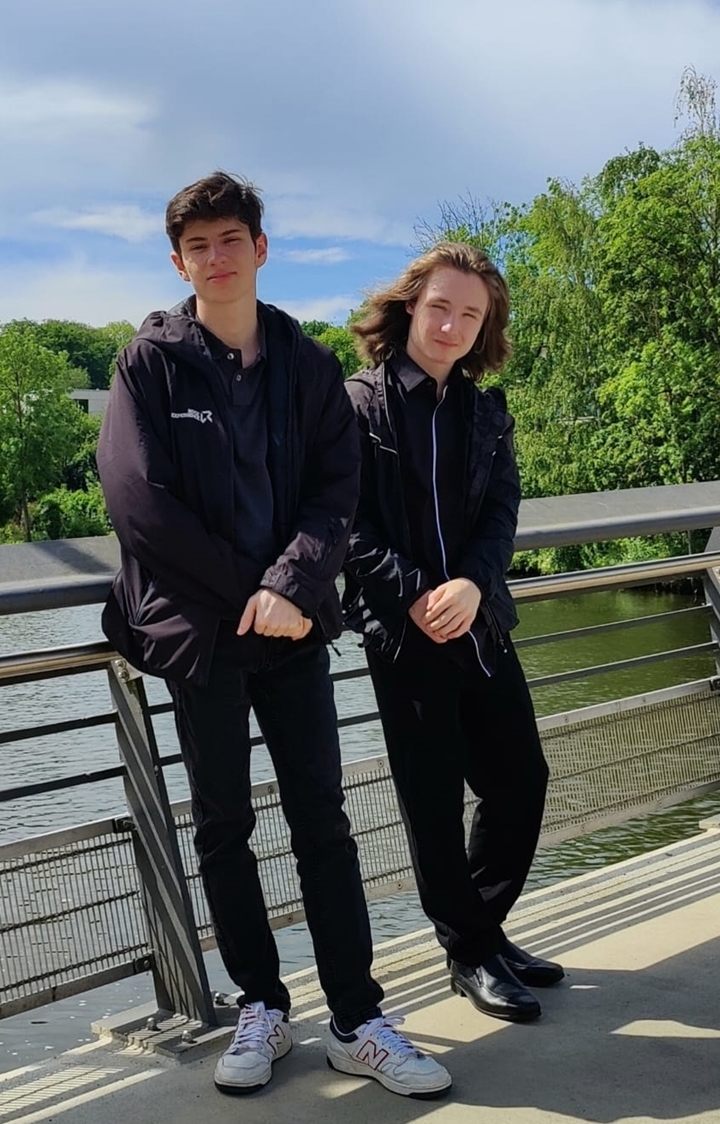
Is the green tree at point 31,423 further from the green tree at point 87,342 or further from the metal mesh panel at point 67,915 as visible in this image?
the metal mesh panel at point 67,915

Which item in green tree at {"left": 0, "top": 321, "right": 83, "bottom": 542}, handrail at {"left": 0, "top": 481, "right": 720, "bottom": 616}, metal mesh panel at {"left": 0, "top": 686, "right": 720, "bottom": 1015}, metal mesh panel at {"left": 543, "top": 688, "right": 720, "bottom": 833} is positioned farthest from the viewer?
green tree at {"left": 0, "top": 321, "right": 83, "bottom": 542}

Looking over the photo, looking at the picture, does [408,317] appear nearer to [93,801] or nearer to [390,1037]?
[93,801]

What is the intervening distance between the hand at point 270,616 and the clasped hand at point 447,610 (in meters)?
0.39

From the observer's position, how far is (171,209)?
2771mm

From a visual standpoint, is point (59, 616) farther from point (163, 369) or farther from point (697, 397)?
point (697, 397)

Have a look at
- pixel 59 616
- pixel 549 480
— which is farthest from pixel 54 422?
pixel 59 616

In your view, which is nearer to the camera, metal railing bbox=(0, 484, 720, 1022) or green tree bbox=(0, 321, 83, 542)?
metal railing bbox=(0, 484, 720, 1022)

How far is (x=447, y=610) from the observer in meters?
2.93

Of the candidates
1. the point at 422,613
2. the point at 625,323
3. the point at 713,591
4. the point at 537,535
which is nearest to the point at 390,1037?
the point at 422,613

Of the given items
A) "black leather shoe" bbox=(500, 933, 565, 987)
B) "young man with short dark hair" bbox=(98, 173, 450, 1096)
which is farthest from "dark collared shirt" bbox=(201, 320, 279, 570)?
"black leather shoe" bbox=(500, 933, 565, 987)

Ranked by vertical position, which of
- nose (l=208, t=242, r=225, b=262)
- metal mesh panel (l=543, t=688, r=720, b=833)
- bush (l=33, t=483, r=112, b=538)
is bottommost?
metal mesh panel (l=543, t=688, r=720, b=833)

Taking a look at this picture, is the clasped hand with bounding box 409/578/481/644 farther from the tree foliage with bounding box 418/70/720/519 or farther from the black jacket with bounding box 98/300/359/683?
the tree foliage with bounding box 418/70/720/519

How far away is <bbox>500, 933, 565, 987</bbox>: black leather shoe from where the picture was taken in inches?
125

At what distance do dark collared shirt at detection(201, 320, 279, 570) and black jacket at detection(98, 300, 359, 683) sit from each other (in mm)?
25
